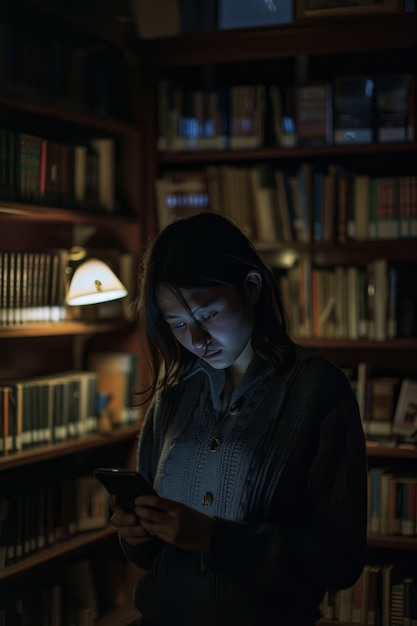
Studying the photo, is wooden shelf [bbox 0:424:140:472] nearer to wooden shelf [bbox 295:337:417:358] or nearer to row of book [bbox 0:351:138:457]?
row of book [bbox 0:351:138:457]

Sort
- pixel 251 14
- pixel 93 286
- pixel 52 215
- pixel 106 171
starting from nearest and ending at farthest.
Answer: pixel 93 286 < pixel 52 215 < pixel 106 171 < pixel 251 14

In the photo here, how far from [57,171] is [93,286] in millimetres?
679

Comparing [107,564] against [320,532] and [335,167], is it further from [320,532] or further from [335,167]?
[320,532]

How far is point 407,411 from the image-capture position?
304 cm

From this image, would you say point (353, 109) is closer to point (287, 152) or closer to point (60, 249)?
point (287, 152)

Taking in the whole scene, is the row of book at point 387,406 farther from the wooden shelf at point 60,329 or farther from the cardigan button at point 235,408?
the cardigan button at point 235,408

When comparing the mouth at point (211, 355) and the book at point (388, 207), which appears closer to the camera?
the mouth at point (211, 355)

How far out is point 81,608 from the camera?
10.1 ft

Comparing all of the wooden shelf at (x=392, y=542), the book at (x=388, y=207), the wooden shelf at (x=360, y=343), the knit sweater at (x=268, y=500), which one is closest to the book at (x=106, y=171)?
the wooden shelf at (x=360, y=343)

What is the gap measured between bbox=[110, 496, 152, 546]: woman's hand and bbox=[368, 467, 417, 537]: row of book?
1.67 m

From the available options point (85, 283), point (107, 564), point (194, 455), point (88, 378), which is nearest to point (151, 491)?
point (194, 455)

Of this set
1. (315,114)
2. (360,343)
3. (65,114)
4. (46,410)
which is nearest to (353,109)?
(315,114)

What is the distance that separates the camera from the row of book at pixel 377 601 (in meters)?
3.02

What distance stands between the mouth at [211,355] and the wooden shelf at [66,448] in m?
1.34
